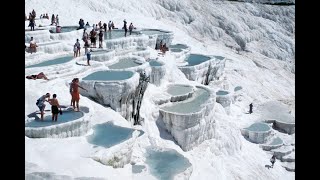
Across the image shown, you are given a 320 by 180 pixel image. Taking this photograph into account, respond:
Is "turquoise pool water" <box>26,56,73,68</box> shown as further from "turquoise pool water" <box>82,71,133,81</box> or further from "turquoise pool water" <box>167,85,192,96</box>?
"turquoise pool water" <box>167,85,192,96</box>

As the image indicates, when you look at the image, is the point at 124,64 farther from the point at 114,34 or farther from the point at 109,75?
the point at 114,34

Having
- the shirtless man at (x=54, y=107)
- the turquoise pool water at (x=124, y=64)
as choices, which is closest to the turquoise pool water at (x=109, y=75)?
the turquoise pool water at (x=124, y=64)

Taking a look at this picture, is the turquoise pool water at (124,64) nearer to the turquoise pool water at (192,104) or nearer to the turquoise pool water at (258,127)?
the turquoise pool water at (192,104)

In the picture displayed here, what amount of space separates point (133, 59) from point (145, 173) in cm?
724

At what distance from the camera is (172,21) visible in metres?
36.8

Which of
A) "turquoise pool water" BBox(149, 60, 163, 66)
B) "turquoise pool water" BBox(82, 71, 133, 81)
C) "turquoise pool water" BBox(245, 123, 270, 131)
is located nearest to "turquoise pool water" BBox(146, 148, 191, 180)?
"turquoise pool water" BBox(82, 71, 133, 81)

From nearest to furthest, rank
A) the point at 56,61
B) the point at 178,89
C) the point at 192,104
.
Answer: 1. the point at 56,61
2. the point at 192,104
3. the point at 178,89

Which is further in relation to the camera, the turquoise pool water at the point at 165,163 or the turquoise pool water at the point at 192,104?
the turquoise pool water at the point at 192,104

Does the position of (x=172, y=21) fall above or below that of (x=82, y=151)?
above

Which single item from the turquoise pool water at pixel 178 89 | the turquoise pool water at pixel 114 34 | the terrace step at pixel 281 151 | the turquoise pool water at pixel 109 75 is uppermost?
the turquoise pool water at pixel 114 34

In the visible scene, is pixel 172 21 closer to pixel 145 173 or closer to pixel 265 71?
pixel 265 71

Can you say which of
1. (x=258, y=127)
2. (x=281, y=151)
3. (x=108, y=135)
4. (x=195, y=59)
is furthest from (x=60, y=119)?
(x=195, y=59)

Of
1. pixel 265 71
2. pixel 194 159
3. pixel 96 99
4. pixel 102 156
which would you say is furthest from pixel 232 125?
pixel 265 71

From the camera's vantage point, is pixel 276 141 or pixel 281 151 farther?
pixel 276 141
